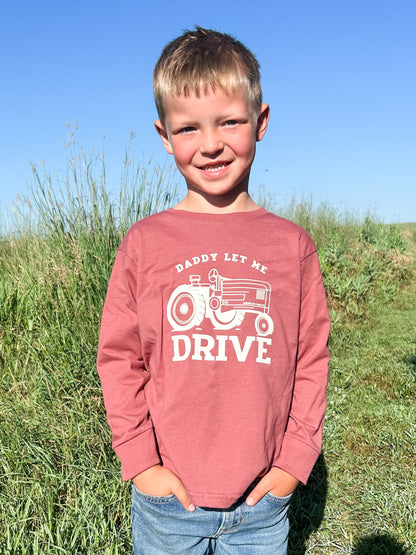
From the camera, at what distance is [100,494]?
8.25ft

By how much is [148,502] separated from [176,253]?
2.35 feet

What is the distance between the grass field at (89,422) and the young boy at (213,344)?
1.02m

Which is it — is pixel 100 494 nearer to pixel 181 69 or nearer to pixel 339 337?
pixel 181 69

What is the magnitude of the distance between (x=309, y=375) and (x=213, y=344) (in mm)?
346

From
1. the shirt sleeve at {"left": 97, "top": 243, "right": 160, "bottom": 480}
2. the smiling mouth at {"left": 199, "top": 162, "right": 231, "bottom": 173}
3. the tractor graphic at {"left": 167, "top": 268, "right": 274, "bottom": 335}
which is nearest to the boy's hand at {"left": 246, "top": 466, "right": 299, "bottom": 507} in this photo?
the shirt sleeve at {"left": 97, "top": 243, "right": 160, "bottom": 480}

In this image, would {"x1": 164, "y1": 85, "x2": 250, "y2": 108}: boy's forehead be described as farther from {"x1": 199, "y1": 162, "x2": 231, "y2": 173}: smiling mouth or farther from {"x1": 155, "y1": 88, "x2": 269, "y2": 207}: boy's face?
{"x1": 199, "y1": 162, "x2": 231, "y2": 173}: smiling mouth

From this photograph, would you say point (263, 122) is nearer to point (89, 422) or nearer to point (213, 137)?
point (213, 137)

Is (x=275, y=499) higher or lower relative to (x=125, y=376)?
lower

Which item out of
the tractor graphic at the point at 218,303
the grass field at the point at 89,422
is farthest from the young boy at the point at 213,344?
the grass field at the point at 89,422

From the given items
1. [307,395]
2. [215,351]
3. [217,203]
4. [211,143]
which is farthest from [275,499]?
[211,143]

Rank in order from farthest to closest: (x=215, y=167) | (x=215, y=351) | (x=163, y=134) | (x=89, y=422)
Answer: (x=89, y=422) → (x=163, y=134) → (x=215, y=167) → (x=215, y=351)

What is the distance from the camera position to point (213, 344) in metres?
1.41

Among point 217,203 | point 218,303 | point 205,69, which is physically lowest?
point 218,303

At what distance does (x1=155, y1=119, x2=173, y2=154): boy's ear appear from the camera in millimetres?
1614
